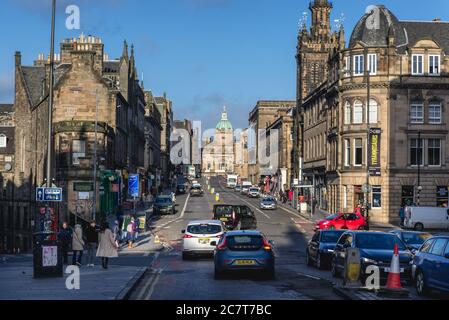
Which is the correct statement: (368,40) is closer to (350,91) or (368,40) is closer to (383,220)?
(350,91)

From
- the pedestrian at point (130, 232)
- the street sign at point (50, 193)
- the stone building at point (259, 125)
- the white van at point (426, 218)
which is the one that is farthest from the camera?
the stone building at point (259, 125)

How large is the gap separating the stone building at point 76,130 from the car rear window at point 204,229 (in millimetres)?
20659

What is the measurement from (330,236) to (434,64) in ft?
147

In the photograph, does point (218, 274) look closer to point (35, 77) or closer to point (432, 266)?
point (432, 266)

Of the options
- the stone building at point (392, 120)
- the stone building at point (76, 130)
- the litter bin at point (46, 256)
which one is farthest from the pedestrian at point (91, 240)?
the stone building at point (392, 120)

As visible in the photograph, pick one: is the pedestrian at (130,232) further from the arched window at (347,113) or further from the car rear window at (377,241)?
the arched window at (347,113)

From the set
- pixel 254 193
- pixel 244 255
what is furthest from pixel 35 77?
pixel 244 255

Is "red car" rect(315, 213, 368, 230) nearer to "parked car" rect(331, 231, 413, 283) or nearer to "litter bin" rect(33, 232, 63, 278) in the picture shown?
"parked car" rect(331, 231, 413, 283)

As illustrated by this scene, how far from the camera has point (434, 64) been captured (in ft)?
225

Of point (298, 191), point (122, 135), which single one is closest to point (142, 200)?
point (122, 135)

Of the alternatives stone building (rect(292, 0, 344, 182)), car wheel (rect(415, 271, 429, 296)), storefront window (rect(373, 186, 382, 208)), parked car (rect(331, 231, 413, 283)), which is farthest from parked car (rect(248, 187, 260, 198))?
car wheel (rect(415, 271, 429, 296))

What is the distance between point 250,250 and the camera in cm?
2270

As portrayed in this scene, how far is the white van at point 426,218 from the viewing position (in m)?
54.8

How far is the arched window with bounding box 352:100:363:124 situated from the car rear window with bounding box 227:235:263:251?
47341 millimetres
